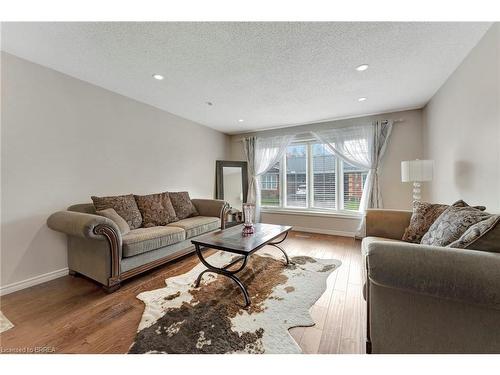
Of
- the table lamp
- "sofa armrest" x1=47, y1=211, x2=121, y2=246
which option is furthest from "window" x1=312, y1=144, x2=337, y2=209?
"sofa armrest" x1=47, y1=211, x2=121, y2=246

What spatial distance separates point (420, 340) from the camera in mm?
1021

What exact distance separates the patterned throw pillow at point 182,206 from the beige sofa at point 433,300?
9.39 ft

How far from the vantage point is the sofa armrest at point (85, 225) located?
178 centimetres

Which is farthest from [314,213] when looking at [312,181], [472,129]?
[472,129]

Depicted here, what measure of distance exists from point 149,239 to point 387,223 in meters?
2.67

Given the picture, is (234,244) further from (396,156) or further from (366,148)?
(396,156)

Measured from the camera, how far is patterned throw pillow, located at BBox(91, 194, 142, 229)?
2.39m

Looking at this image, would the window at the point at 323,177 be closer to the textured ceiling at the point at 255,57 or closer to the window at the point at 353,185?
the window at the point at 353,185

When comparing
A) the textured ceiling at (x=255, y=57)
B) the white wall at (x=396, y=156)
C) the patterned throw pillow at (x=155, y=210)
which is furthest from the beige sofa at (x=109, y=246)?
the white wall at (x=396, y=156)

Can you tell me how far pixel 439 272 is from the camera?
90 centimetres

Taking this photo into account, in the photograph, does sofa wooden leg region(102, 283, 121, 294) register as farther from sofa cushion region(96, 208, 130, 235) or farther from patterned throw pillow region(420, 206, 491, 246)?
patterned throw pillow region(420, 206, 491, 246)

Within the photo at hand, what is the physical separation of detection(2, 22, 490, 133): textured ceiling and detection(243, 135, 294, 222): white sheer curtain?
1590 mm
